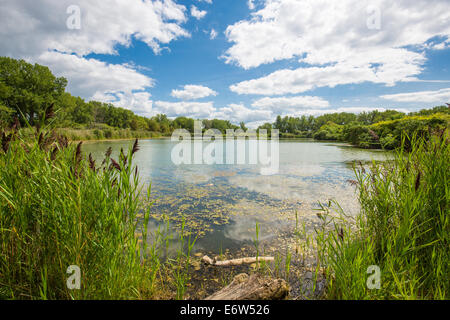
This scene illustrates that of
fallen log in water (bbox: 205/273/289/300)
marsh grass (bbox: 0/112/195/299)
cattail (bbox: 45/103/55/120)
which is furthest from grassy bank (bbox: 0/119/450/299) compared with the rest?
fallen log in water (bbox: 205/273/289/300)

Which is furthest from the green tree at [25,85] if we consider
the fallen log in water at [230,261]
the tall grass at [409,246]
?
the tall grass at [409,246]

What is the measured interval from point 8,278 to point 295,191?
559cm

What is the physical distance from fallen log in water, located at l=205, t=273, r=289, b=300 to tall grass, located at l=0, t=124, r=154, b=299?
70 centimetres

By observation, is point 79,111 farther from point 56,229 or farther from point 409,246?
point 409,246

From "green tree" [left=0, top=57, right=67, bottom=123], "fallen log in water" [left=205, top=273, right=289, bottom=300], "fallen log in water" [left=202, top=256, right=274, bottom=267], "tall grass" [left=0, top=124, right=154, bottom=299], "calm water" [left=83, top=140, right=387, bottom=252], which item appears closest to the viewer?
"tall grass" [left=0, top=124, right=154, bottom=299]

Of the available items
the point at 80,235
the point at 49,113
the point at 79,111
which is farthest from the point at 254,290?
the point at 79,111

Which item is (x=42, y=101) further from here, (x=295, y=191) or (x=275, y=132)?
(x=275, y=132)

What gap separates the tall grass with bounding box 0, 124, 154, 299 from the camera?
123 centimetres

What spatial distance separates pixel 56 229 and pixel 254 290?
60.0 inches

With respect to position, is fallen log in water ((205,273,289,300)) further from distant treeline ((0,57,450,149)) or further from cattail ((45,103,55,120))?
distant treeline ((0,57,450,149))

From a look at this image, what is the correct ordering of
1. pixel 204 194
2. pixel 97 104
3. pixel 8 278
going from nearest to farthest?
pixel 8 278 < pixel 204 194 < pixel 97 104

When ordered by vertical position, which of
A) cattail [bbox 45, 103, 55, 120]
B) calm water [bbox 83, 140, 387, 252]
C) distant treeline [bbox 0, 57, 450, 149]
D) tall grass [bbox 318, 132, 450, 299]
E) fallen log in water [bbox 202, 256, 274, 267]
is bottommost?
fallen log in water [bbox 202, 256, 274, 267]

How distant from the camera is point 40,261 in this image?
1345 millimetres
